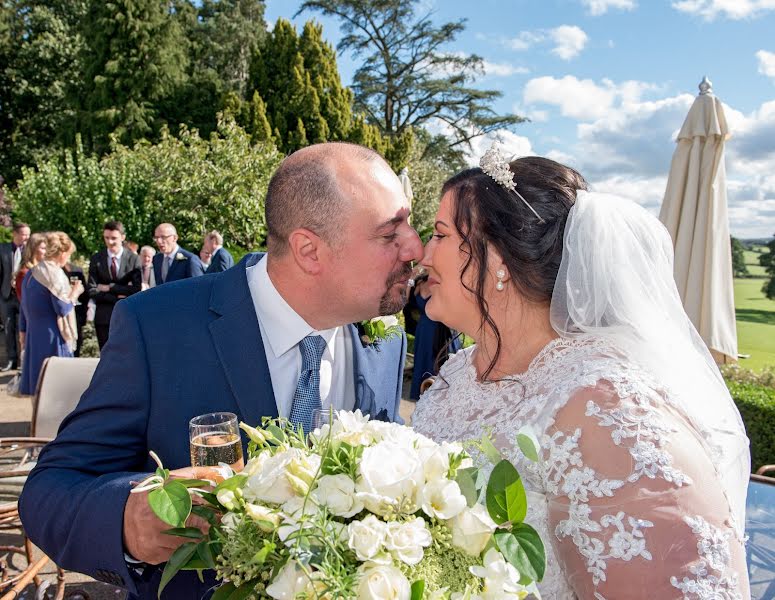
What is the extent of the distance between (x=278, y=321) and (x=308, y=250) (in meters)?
0.32

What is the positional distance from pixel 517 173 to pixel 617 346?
0.78 m

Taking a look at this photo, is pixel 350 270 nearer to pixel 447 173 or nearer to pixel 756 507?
pixel 756 507

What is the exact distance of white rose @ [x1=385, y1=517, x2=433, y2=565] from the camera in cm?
110

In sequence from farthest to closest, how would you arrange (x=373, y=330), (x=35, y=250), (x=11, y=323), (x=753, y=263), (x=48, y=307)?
(x=753, y=263) → (x=11, y=323) → (x=35, y=250) → (x=48, y=307) → (x=373, y=330)

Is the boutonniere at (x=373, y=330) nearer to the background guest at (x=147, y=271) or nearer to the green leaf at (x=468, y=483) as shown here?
the green leaf at (x=468, y=483)

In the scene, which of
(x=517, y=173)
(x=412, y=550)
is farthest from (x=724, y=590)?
(x=517, y=173)

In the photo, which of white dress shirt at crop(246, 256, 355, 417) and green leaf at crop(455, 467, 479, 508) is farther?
white dress shirt at crop(246, 256, 355, 417)

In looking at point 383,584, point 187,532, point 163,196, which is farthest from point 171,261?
point 383,584

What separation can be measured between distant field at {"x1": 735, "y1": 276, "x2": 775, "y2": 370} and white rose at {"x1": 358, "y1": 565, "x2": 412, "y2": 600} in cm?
1341

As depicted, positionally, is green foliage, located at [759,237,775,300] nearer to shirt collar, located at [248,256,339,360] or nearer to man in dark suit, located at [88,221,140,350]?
man in dark suit, located at [88,221,140,350]

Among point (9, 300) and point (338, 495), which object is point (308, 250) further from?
point (9, 300)

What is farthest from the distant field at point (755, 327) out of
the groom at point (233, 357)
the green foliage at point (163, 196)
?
the green foliage at point (163, 196)

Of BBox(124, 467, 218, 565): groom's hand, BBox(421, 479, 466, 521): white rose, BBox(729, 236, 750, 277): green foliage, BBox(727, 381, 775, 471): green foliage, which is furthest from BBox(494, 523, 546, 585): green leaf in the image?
BBox(729, 236, 750, 277): green foliage

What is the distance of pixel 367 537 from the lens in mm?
1105
